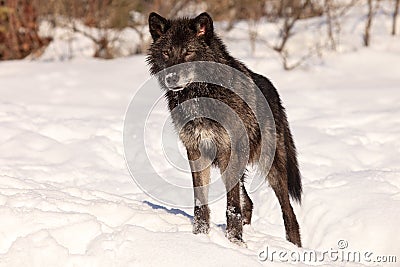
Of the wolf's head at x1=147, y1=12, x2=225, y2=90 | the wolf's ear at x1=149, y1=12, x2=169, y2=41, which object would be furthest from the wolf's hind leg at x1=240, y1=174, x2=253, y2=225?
the wolf's ear at x1=149, y1=12, x2=169, y2=41

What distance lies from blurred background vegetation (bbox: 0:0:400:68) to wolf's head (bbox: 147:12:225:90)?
24.4 feet

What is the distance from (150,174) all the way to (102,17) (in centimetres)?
646

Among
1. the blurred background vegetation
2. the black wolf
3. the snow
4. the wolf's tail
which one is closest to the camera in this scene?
the snow

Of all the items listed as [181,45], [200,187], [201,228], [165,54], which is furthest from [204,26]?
[201,228]

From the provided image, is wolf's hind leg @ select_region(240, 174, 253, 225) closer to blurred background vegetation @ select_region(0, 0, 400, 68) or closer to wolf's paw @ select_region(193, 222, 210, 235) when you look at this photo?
wolf's paw @ select_region(193, 222, 210, 235)

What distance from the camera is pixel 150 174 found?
23.0 feet

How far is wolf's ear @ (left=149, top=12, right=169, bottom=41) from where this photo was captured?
4785 millimetres

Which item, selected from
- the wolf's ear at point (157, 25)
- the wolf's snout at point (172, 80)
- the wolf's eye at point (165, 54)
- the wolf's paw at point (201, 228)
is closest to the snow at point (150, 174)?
the wolf's paw at point (201, 228)

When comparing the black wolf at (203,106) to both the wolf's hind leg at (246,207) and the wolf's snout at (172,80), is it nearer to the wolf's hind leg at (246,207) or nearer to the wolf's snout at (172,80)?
the wolf's snout at (172,80)

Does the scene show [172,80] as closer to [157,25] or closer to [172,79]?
[172,79]

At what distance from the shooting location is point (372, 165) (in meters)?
7.14

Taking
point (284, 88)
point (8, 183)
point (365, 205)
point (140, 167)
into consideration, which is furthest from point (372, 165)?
point (8, 183)

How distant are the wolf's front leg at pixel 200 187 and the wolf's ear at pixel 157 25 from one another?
979 millimetres

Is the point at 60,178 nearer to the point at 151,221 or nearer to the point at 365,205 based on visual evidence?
the point at 151,221
